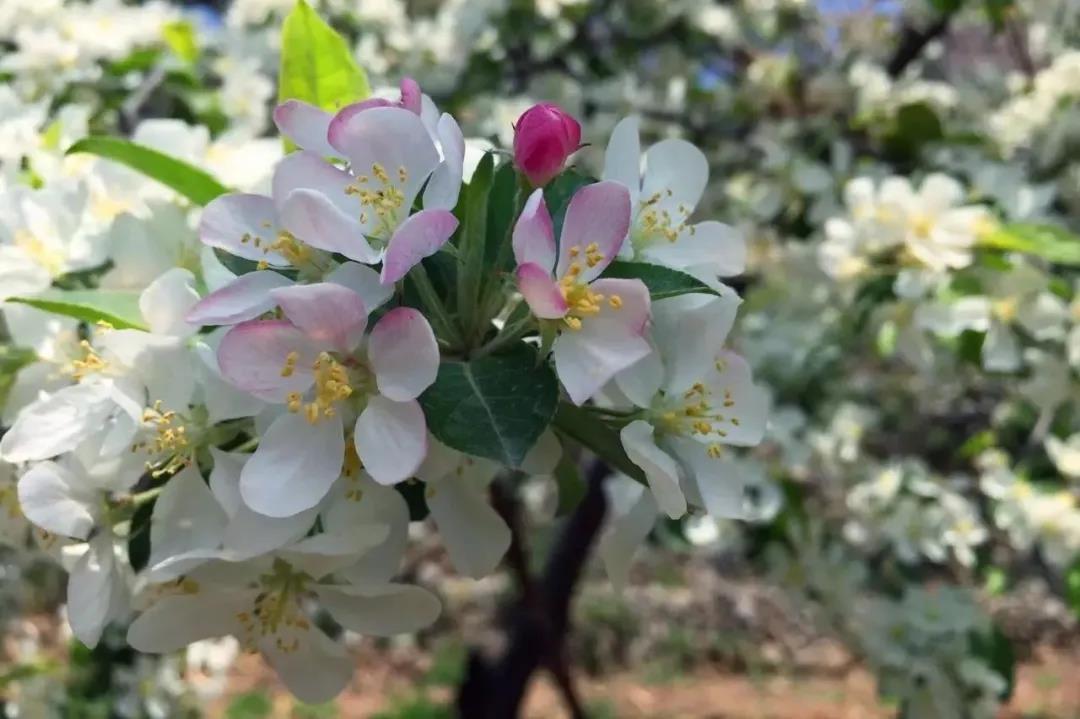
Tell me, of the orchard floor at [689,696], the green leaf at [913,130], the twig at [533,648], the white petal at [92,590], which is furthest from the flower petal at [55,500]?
the orchard floor at [689,696]

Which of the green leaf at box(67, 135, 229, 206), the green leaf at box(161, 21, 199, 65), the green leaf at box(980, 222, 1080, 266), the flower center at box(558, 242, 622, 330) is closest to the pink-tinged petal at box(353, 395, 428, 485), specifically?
the flower center at box(558, 242, 622, 330)

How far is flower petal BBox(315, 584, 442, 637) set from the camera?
75cm

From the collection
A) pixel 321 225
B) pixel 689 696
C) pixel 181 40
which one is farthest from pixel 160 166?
pixel 689 696

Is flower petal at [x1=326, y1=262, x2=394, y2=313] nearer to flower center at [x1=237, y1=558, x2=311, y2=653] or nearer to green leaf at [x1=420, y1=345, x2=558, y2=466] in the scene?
green leaf at [x1=420, y1=345, x2=558, y2=466]

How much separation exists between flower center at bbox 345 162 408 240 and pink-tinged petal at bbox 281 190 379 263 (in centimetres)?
5

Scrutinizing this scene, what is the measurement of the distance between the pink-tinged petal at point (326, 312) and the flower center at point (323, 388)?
0.01 meters

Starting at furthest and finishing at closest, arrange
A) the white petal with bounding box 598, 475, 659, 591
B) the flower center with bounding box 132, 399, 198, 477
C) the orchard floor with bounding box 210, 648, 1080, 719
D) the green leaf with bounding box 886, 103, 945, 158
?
the orchard floor with bounding box 210, 648, 1080, 719, the green leaf with bounding box 886, 103, 945, 158, the white petal with bounding box 598, 475, 659, 591, the flower center with bounding box 132, 399, 198, 477

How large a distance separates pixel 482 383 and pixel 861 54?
2.77m

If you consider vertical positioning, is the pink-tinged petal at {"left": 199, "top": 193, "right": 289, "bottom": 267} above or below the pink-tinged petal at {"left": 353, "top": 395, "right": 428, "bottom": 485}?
above

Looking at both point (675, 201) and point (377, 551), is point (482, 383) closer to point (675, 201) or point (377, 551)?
point (377, 551)

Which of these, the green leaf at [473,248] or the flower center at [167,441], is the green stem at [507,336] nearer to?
the green leaf at [473,248]

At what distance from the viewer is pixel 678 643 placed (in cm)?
536

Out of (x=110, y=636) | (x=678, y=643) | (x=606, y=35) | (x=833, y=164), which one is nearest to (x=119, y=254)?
(x=110, y=636)

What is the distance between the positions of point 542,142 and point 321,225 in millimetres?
163
